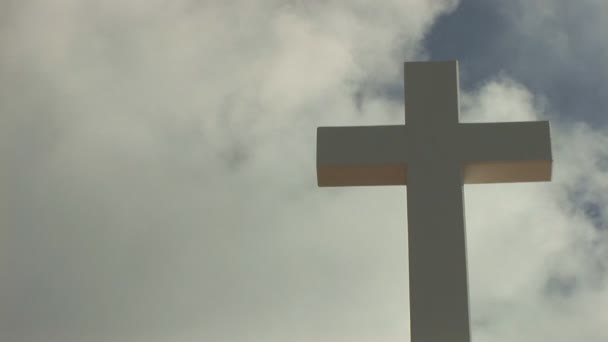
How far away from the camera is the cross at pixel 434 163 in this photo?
5773 mm

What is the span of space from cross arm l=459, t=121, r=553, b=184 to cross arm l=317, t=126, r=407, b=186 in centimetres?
50

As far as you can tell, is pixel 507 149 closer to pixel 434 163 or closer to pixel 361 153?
pixel 434 163

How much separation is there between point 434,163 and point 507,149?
1.92 ft

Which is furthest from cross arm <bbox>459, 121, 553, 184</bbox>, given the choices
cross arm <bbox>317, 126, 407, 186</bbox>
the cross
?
cross arm <bbox>317, 126, 407, 186</bbox>

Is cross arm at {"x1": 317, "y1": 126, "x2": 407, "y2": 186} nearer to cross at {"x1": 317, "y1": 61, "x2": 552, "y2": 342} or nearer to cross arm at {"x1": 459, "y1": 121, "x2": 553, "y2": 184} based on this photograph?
cross at {"x1": 317, "y1": 61, "x2": 552, "y2": 342}

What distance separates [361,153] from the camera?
6.48m

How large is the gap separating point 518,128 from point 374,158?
1104 millimetres

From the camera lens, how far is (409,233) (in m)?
5.96

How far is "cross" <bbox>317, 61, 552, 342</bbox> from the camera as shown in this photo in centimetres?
577

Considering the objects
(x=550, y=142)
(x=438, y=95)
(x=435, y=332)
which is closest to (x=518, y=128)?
(x=550, y=142)

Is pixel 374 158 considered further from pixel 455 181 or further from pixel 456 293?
pixel 456 293

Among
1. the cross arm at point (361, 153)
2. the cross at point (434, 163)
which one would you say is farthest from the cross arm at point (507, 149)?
the cross arm at point (361, 153)

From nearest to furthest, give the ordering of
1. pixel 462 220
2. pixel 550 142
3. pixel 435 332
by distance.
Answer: pixel 435 332 < pixel 462 220 < pixel 550 142

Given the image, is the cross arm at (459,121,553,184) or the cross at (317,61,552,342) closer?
the cross at (317,61,552,342)
